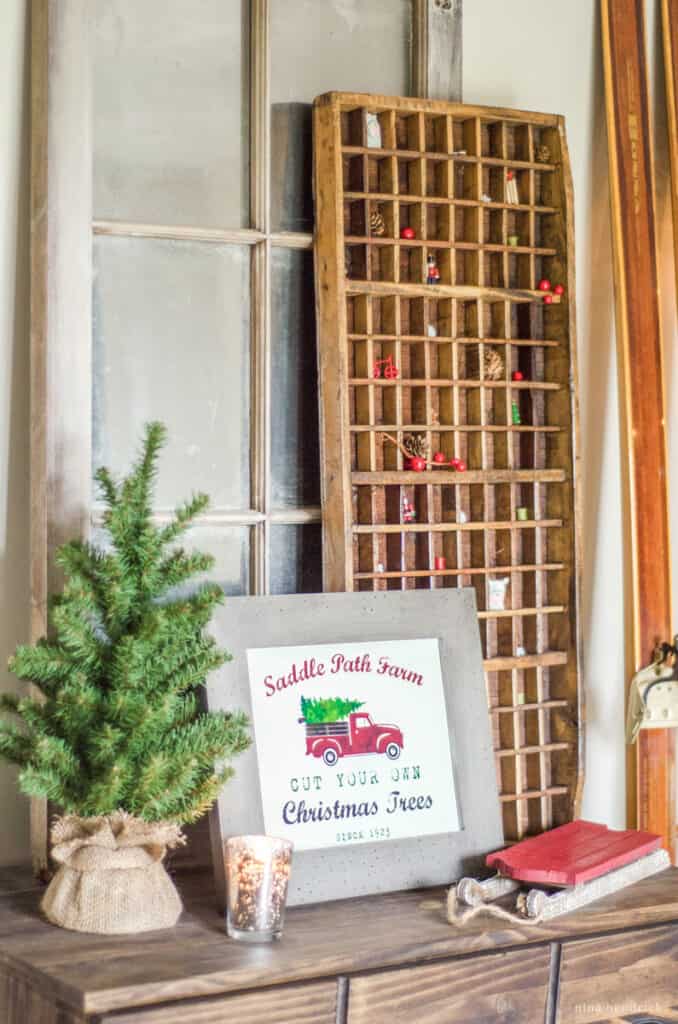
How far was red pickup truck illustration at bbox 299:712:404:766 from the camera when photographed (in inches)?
82.9

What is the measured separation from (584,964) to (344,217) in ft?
4.18

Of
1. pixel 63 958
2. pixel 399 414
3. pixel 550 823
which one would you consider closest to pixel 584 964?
pixel 550 823

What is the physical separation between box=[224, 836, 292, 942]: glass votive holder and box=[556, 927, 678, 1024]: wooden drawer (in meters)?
0.44

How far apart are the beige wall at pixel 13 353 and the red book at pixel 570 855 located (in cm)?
82

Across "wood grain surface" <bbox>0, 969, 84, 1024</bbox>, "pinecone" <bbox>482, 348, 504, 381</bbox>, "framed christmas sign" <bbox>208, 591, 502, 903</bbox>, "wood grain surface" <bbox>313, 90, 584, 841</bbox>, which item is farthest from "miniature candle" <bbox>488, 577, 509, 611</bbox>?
Answer: "wood grain surface" <bbox>0, 969, 84, 1024</bbox>

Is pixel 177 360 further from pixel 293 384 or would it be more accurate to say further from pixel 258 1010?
pixel 258 1010

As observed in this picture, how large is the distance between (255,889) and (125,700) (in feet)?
1.04

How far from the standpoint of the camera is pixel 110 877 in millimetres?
1854

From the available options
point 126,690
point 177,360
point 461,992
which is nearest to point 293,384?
point 177,360

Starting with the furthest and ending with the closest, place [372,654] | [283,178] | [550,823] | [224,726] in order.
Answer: [550,823]
[283,178]
[372,654]
[224,726]

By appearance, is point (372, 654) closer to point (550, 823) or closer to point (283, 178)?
point (550, 823)

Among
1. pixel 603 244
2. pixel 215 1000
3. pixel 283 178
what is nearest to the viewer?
pixel 215 1000

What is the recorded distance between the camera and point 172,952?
69.6 inches

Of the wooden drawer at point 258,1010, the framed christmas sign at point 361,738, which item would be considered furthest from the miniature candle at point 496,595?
the wooden drawer at point 258,1010
